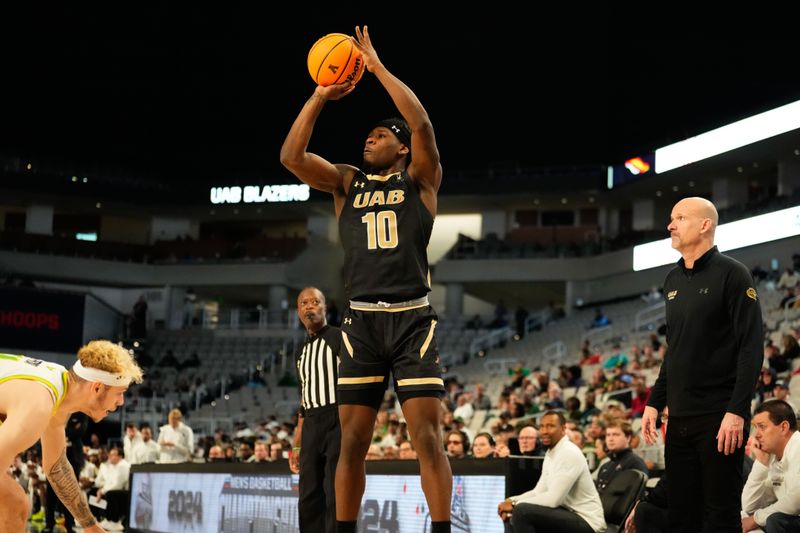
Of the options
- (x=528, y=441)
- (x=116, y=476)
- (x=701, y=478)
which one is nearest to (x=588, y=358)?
(x=116, y=476)

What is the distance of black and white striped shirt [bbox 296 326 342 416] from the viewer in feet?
22.7

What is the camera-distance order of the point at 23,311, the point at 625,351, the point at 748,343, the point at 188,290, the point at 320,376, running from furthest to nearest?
the point at 188,290 → the point at 23,311 → the point at 625,351 → the point at 320,376 → the point at 748,343

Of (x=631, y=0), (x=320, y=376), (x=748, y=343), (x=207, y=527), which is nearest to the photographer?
(x=748, y=343)

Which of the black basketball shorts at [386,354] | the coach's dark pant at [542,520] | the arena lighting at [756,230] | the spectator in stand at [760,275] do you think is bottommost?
the coach's dark pant at [542,520]

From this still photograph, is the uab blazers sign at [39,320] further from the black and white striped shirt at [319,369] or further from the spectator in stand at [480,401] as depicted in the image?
the black and white striped shirt at [319,369]

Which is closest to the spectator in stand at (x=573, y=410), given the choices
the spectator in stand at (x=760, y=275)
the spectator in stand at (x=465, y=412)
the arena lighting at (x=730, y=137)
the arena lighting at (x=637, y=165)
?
the spectator in stand at (x=465, y=412)

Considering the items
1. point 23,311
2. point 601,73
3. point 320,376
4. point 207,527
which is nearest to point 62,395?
point 320,376

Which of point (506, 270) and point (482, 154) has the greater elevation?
point (482, 154)

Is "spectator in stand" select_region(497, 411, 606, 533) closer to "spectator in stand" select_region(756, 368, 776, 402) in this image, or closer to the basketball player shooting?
the basketball player shooting

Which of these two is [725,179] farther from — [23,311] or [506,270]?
[23,311]

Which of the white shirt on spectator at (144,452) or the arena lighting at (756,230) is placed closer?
the white shirt on spectator at (144,452)

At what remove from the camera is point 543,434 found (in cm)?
735

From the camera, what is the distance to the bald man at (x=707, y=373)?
4461 millimetres

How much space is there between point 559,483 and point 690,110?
31.6 meters
